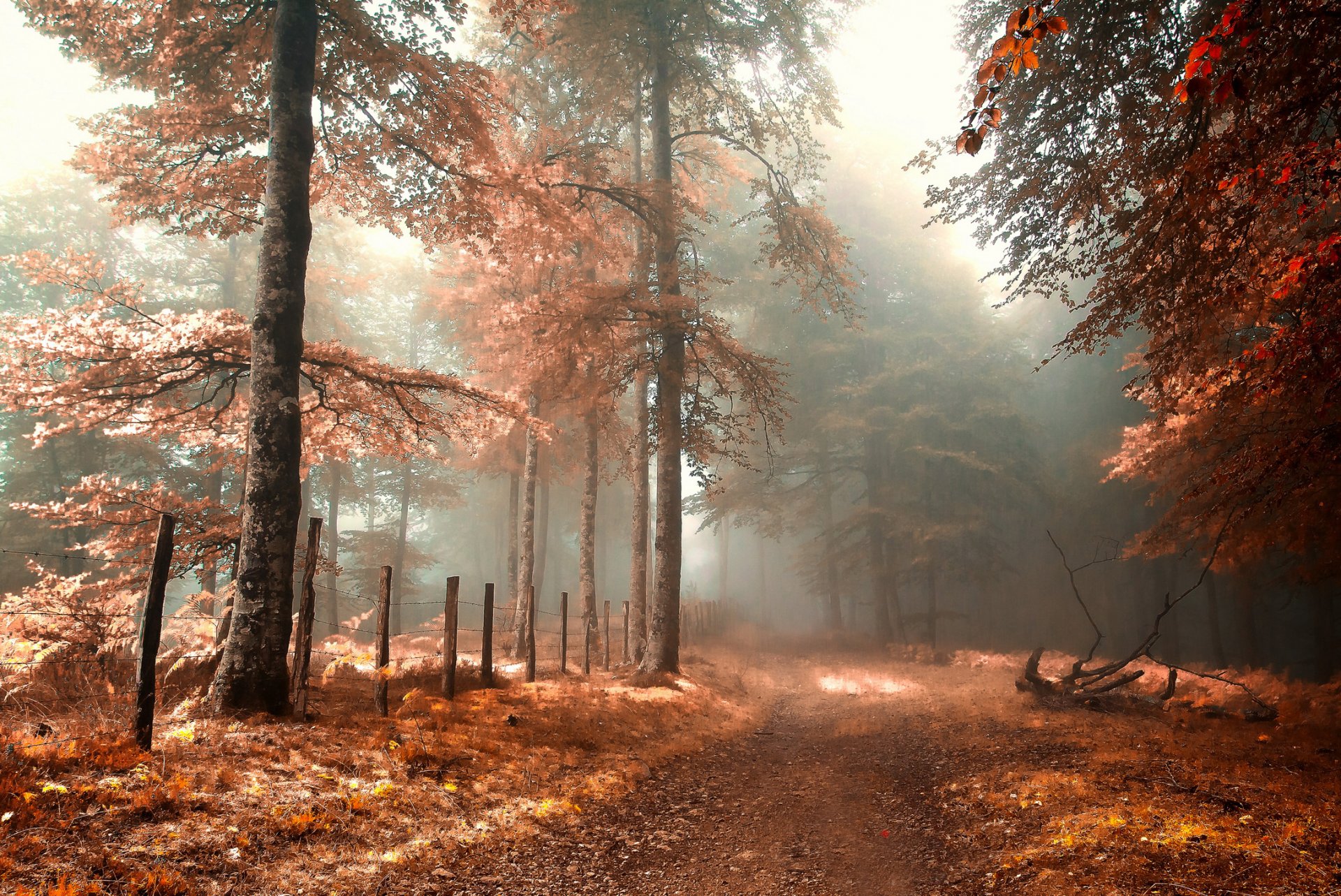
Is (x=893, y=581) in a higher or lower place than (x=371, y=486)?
lower

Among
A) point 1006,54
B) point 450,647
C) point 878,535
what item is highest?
point 1006,54

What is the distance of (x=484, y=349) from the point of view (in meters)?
16.8

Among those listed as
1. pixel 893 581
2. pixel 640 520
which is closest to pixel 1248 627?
pixel 893 581

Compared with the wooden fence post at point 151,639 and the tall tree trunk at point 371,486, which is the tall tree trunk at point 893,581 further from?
the tall tree trunk at point 371,486

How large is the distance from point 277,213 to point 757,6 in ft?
35.2

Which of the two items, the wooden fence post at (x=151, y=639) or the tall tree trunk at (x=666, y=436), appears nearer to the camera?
the wooden fence post at (x=151, y=639)

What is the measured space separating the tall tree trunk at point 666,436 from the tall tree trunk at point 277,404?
580 centimetres

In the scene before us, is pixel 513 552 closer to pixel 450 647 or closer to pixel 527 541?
pixel 527 541

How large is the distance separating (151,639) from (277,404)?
2.64 m

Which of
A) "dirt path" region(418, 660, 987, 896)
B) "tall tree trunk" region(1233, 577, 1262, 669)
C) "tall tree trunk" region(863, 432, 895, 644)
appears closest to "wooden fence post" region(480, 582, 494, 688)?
"dirt path" region(418, 660, 987, 896)

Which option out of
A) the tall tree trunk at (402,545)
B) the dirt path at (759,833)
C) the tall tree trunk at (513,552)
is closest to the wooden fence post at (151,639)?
the dirt path at (759,833)

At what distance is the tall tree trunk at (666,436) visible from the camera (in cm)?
1138

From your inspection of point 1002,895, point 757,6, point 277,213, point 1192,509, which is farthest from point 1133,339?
point 277,213

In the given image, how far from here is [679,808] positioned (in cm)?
607
